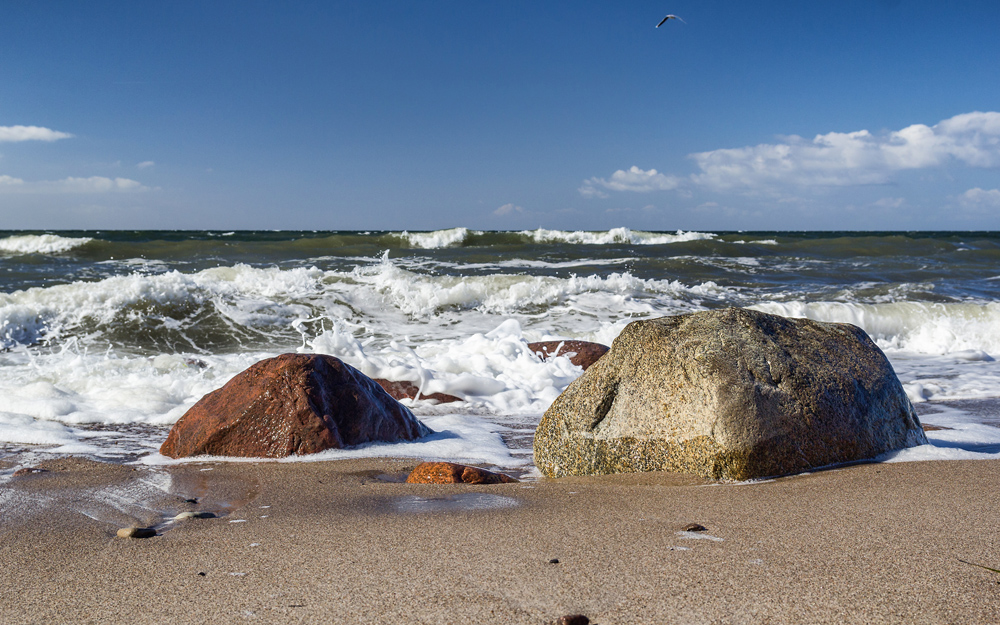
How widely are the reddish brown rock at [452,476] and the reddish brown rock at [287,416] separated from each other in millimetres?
712

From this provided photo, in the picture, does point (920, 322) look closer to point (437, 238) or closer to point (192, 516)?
point (192, 516)

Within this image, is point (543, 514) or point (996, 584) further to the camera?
point (543, 514)

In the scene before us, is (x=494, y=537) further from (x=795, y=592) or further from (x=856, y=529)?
(x=856, y=529)

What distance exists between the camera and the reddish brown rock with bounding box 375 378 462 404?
17.0 feet

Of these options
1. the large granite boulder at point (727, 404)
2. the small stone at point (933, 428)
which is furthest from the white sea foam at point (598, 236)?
the large granite boulder at point (727, 404)

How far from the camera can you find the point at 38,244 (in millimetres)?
25984

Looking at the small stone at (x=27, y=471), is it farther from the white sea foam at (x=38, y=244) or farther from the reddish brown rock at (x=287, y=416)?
the white sea foam at (x=38, y=244)

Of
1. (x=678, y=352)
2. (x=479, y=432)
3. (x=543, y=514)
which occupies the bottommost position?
(x=479, y=432)

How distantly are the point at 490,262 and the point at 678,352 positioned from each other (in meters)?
15.1

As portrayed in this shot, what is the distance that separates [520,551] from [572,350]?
4454mm

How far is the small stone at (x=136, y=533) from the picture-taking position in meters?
2.08

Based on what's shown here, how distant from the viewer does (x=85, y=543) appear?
6.67 feet

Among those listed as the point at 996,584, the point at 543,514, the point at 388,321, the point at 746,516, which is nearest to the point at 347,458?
the point at 543,514

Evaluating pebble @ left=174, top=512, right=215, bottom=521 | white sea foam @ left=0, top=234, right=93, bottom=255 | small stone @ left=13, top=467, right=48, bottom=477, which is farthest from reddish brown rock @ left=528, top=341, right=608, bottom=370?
white sea foam @ left=0, top=234, right=93, bottom=255
